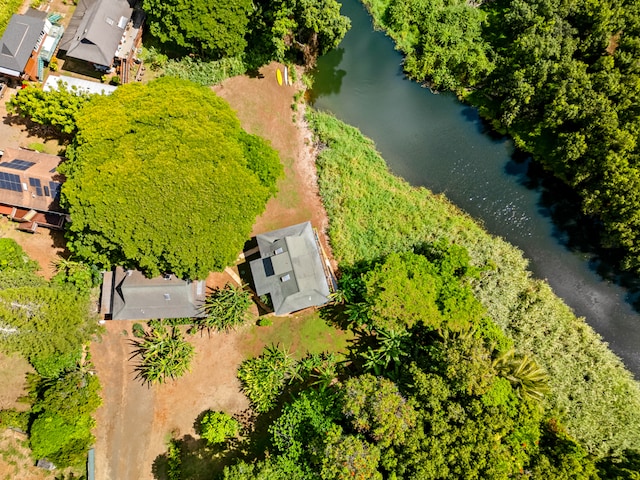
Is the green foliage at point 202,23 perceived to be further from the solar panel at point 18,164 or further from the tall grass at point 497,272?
the solar panel at point 18,164

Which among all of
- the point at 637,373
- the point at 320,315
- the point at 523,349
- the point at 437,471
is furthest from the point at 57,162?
the point at 637,373

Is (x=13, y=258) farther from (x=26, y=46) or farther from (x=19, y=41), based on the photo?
(x=19, y=41)

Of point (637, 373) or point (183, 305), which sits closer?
point (183, 305)

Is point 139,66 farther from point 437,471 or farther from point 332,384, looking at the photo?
point 437,471

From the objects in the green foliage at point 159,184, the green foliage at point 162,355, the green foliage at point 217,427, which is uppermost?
the green foliage at point 159,184

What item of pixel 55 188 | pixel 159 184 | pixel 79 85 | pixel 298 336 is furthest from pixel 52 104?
pixel 298 336

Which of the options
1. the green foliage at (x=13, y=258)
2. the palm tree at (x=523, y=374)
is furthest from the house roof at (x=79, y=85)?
the palm tree at (x=523, y=374)

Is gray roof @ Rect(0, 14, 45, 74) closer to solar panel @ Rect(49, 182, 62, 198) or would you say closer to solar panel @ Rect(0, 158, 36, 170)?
solar panel @ Rect(0, 158, 36, 170)

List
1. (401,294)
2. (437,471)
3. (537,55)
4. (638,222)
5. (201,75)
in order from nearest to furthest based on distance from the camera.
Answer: (437,471), (401,294), (638,222), (537,55), (201,75)
